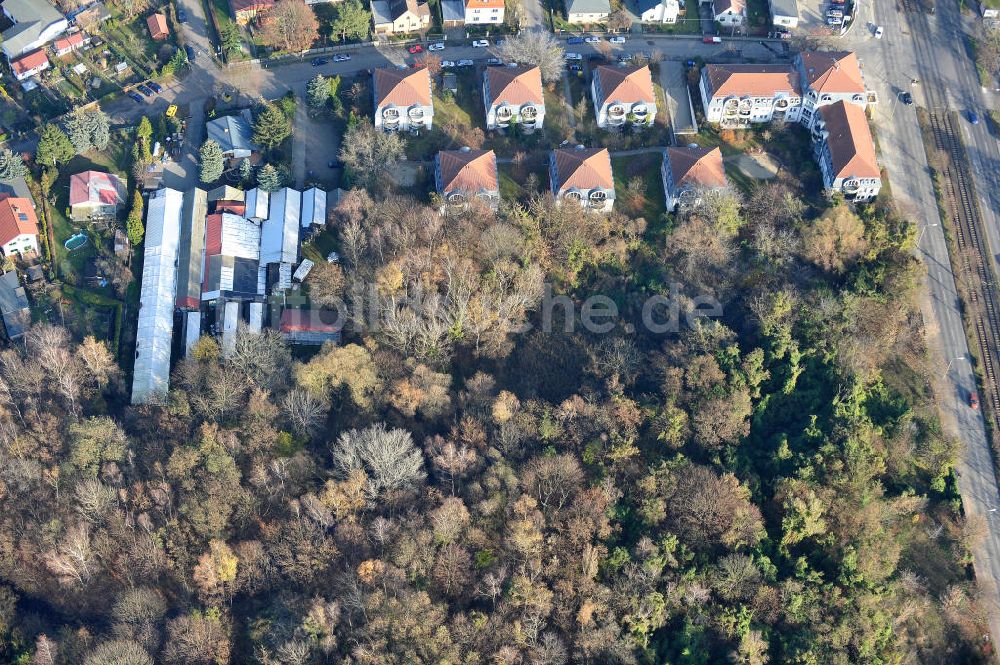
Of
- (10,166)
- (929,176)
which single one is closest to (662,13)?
(929,176)

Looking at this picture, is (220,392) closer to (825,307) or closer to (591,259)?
(591,259)

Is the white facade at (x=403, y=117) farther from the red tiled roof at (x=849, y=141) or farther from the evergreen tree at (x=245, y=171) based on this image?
the red tiled roof at (x=849, y=141)

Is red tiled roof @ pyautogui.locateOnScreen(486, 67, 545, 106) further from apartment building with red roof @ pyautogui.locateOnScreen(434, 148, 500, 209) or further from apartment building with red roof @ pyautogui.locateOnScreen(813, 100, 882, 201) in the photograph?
apartment building with red roof @ pyautogui.locateOnScreen(813, 100, 882, 201)

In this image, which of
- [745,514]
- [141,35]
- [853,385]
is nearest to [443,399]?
[745,514]

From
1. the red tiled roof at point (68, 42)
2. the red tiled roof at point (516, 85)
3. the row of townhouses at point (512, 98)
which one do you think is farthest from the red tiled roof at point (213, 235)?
the red tiled roof at point (516, 85)

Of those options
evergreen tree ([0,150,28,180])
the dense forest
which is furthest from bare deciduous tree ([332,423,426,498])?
evergreen tree ([0,150,28,180])
